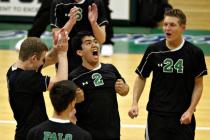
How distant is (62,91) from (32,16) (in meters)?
9.93

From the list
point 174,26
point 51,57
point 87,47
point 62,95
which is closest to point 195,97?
point 174,26

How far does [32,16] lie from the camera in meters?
14.4

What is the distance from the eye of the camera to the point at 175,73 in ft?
19.6

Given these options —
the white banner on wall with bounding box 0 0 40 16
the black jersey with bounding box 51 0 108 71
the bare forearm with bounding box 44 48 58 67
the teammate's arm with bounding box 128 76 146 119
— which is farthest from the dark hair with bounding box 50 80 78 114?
the white banner on wall with bounding box 0 0 40 16

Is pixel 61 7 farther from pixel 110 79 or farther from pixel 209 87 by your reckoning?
pixel 209 87

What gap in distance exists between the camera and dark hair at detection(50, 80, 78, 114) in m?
4.59

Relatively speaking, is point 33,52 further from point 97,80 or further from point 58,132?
point 58,132

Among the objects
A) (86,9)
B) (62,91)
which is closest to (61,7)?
(86,9)

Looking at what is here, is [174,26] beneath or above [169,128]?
above

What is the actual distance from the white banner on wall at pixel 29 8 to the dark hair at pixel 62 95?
939 centimetres

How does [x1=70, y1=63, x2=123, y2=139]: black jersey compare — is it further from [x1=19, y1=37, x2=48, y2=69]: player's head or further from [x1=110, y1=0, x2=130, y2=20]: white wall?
[x1=110, y1=0, x2=130, y2=20]: white wall

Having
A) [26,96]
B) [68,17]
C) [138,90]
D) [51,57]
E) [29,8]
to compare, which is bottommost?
[29,8]

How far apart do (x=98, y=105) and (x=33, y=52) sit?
0.86m

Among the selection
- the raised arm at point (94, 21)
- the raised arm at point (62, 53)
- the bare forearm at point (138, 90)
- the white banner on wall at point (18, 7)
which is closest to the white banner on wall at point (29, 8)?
the white banner on wall at point (18, 7)
